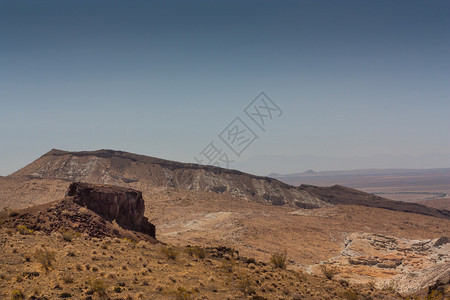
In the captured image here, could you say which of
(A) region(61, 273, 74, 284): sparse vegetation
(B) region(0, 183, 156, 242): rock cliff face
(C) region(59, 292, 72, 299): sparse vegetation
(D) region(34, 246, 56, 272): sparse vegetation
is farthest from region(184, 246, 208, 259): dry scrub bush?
(C) region(59, 292, 72, 299): sparse vegetation

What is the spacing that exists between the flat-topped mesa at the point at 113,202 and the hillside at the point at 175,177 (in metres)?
53.1

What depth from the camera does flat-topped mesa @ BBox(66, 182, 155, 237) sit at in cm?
1956

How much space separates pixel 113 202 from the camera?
66.5 feet

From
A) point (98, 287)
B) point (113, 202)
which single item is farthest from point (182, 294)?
point (113, 202)

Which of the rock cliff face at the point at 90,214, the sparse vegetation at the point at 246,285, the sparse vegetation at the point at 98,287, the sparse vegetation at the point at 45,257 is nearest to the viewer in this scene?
the sparse vegetation at the point at 98,287

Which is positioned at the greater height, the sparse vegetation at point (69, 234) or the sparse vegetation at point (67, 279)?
the sparse vegetation at point (69, 234)

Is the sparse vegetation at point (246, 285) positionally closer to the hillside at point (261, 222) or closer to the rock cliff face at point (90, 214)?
the hillside at point (261, 222)

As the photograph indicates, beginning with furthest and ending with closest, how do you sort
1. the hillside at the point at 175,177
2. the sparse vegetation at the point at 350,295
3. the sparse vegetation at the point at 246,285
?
the hillside at the point at 175,177, the sparse vegetation at the point at 350,295, the sparse vegetation at the point at 246,285

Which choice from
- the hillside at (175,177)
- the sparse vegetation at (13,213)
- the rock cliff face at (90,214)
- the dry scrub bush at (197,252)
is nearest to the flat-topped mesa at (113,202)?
the rock cliff face at (90,214)

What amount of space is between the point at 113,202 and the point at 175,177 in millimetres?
66710

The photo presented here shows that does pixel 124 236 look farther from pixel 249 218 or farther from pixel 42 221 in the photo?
pixel 249 218

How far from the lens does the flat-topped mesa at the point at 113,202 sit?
19562 millimetres

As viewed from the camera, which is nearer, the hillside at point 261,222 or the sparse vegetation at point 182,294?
the sparse vegetation at point 182,294

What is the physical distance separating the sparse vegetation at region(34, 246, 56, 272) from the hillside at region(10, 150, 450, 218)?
62076 mm
